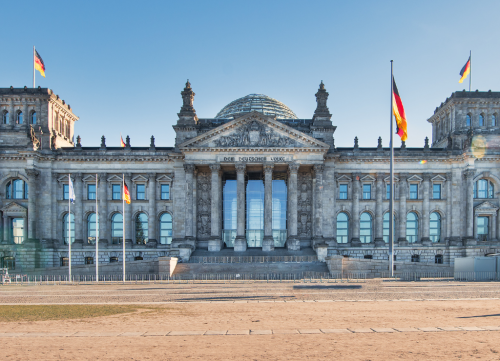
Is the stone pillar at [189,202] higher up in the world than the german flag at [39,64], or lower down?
lower down

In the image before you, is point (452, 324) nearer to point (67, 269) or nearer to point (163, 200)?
point (67, 269)

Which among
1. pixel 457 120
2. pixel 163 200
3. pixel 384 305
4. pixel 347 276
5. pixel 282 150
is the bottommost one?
pixel 347 276

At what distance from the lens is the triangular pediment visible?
172 feet

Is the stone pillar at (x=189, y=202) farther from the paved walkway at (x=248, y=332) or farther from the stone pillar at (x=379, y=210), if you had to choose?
the paved walkway at (x=248, y=332)

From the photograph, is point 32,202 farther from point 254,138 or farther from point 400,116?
point 400,116

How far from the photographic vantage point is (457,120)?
2291 inches

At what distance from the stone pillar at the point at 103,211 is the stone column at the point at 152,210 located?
5.70 meters

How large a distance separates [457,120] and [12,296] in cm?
5665

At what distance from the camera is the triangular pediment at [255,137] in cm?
5241

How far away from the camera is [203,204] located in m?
56.4

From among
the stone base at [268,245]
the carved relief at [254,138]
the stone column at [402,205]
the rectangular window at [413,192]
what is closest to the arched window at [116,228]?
the carved relief at [254,138]

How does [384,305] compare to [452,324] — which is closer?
[452,324]

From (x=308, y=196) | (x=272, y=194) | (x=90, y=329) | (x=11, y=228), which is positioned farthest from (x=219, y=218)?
(x=90, y=329)

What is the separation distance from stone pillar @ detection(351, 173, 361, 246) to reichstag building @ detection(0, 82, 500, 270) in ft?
0.47
